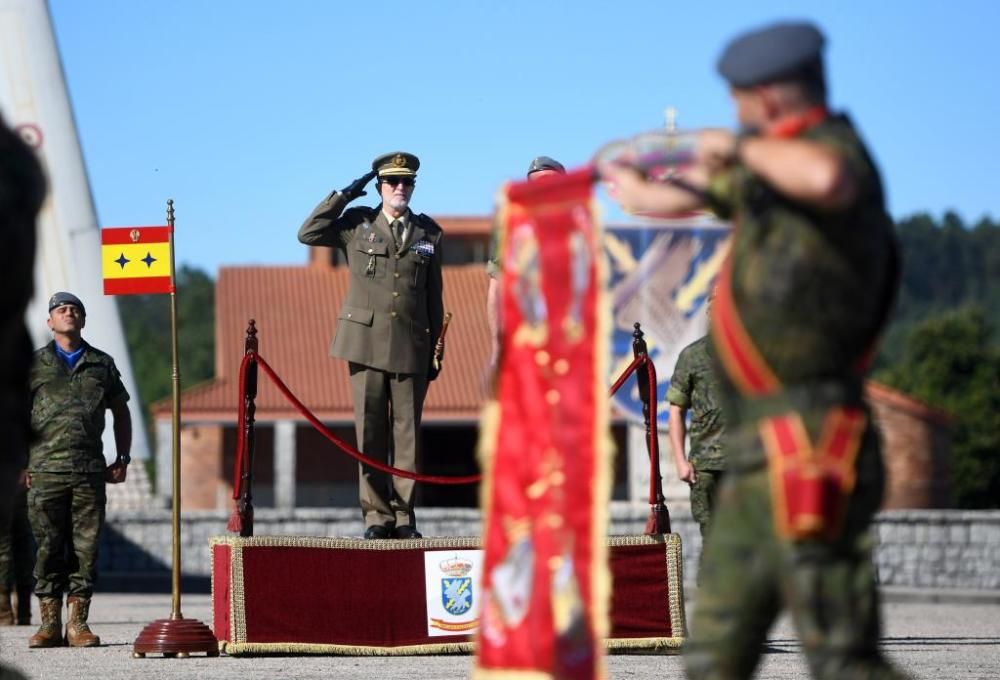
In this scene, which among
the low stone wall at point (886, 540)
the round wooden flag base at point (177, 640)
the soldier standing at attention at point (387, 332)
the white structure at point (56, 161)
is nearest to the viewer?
the round wooden flag base at point (177, 640)

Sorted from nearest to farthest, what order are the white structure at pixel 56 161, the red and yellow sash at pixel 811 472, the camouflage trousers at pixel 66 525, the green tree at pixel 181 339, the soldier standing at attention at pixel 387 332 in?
1. the red and yellow sash at pixel 811 472
2. the soldier standing at attention at pixel 387 332
3. the camouflage trousers at pixel 66 525
4. the white structure at pixel 56 161
5. the green tree at pixel 181 339

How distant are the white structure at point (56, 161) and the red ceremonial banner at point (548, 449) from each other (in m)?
21.8

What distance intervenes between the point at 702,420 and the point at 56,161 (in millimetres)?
18331

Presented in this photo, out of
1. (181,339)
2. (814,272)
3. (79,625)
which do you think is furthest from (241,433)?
(181,339)

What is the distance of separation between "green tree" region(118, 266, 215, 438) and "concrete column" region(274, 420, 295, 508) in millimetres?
38867

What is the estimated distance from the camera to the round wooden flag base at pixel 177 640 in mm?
11102

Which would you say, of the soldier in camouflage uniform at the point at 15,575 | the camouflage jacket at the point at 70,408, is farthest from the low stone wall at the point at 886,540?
the camouflage jacket at the point at 70,408

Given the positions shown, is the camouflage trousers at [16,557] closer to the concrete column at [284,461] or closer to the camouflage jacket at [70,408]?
the camouflage jacket at [70,408]

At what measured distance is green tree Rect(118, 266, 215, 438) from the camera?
102 metres

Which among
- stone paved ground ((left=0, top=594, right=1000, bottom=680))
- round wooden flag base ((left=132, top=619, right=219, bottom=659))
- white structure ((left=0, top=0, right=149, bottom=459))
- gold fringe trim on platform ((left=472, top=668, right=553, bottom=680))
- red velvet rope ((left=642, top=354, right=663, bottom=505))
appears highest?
white structure ((left=0, top=0, right=149, bottom=459))

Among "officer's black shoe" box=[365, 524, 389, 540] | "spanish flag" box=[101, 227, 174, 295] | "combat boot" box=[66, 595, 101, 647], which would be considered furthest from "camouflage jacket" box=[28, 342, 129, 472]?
"officer's black shoe" box=[365, 524, 389, 540]

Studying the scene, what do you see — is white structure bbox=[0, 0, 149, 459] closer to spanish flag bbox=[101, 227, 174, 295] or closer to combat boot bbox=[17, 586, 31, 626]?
combat boot bbox=[17, 586, 31, 626]

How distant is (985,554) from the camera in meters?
25.3

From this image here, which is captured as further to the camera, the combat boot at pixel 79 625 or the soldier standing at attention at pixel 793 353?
the combat boot at pixel 79 625
